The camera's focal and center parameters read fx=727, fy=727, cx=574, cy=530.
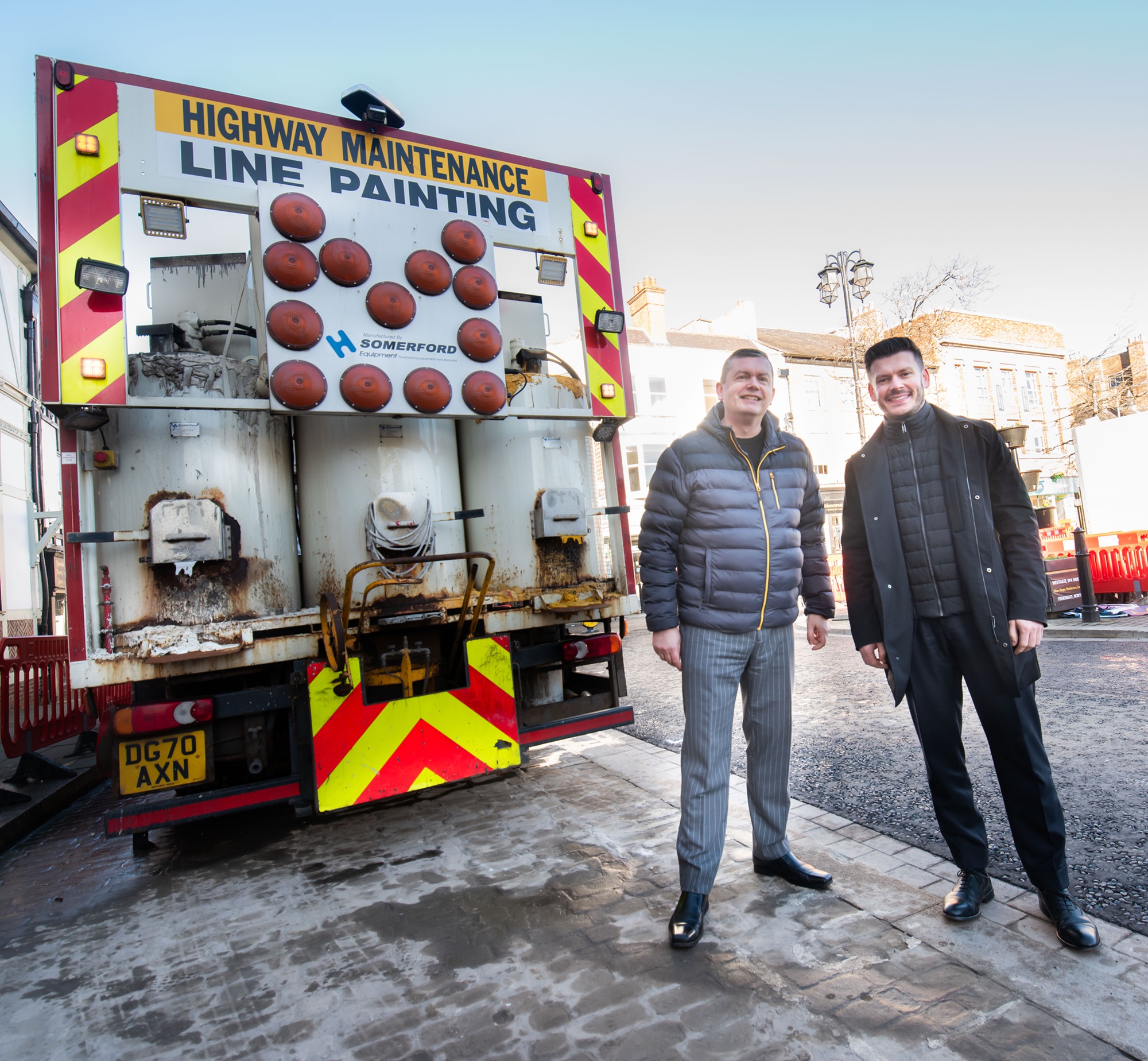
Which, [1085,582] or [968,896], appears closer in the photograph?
[968,896]

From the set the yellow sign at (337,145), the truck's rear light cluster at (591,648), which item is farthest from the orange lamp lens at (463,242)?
the truck's rear light cluster at (591,648)

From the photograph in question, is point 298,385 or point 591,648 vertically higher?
point 298,385

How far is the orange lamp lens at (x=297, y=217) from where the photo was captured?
3.35m

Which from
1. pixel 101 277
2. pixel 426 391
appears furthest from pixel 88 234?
pixel 426 391

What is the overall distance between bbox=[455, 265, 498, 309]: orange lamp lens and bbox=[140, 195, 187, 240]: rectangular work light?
1.27 metres

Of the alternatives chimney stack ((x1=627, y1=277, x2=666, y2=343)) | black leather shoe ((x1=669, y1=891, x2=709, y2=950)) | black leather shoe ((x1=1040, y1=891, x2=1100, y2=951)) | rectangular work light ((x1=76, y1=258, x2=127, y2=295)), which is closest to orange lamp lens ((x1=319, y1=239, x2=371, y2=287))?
rectangular work light ((x1=76, y1=258, x2=127, y2=295))

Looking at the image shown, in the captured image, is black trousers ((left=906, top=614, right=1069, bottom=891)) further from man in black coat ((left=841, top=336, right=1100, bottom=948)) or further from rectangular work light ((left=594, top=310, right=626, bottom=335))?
rectangular work light ((left=594, top=310, right=626, bottom=335))

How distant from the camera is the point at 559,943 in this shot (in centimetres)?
258

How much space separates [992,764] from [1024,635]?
232 centimetres

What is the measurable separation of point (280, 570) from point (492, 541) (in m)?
1.13

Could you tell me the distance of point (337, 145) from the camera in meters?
3.65

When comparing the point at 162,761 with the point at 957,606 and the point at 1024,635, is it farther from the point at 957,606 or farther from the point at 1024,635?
the point at 1024,635

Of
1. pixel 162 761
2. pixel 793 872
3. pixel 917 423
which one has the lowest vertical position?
pixel 793 872

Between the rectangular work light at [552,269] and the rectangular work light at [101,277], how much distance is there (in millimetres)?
2158
